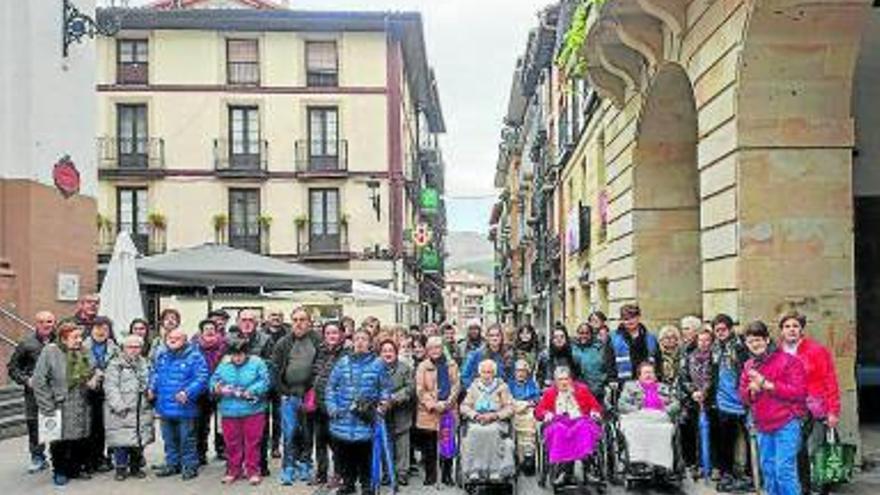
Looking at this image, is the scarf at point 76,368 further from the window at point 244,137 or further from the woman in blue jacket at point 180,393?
the window at point 244,137

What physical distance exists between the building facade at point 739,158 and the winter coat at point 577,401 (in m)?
1.78

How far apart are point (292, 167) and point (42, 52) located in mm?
23931

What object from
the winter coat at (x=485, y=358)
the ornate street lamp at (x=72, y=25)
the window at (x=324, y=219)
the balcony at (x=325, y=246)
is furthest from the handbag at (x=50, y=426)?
the window at (x=324, y=219)

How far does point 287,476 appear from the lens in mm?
11969

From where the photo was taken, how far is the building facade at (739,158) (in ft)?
36.7

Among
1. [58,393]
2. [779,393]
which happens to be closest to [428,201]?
[58,393]

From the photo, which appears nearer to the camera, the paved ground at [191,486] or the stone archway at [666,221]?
the paved ground at [191,486]

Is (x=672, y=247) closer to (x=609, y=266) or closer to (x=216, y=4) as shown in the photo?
(x=609, y=266)

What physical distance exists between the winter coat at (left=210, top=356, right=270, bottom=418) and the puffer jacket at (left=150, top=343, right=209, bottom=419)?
1.14 feet

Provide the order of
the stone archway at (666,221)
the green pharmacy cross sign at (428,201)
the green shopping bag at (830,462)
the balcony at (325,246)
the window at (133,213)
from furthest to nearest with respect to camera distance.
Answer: the green pharmacy cross sign at (428,201) → the window at (133,213) → the balcony at (325,246) → the stone archway at (666,221) → the green shopping bag at (830,462)

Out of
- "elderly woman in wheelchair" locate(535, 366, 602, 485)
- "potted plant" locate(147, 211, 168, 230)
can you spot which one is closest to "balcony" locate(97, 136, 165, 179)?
"potted plant" locate(147, 211, 168, 230)

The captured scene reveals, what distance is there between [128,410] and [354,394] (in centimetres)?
265

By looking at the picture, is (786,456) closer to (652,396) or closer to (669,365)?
(652,396)

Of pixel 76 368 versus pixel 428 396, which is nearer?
pixel 428 396
